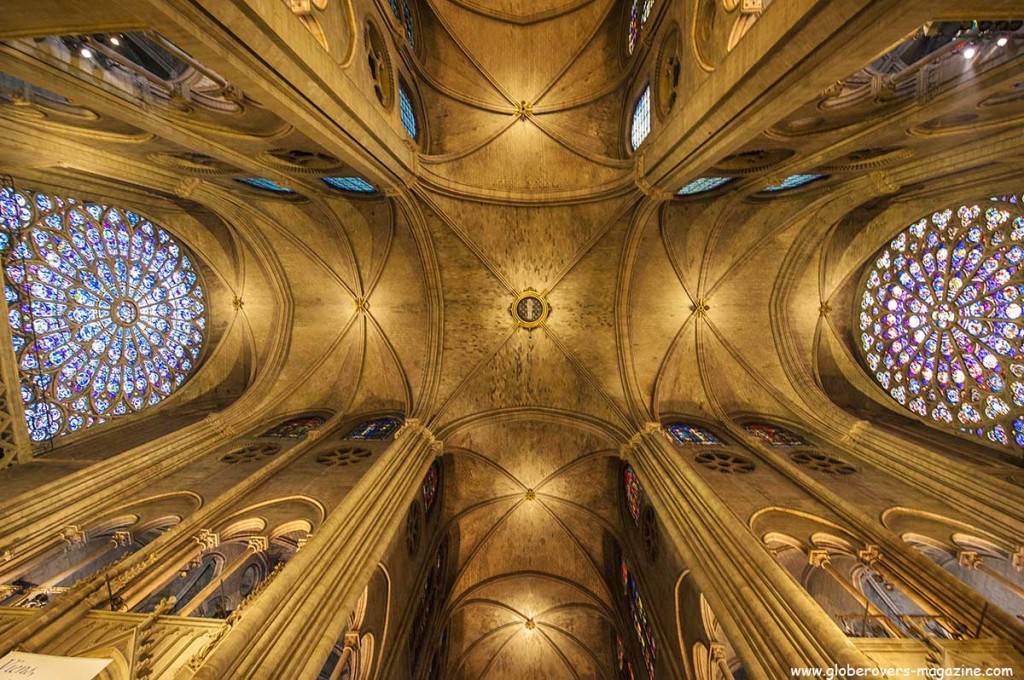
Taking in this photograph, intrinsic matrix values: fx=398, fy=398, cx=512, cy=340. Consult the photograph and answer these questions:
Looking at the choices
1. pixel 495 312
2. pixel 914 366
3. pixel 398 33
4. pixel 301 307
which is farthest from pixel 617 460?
pixel 398 33

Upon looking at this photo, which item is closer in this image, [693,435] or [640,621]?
[640,621]

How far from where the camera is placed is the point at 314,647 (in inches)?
196

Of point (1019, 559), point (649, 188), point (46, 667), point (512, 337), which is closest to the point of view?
point (46, 667)

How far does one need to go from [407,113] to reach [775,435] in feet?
46.4

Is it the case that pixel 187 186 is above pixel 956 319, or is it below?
above

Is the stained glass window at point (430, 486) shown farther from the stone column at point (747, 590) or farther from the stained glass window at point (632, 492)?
the stone column at point (747, 590)

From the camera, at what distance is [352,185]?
436 inches

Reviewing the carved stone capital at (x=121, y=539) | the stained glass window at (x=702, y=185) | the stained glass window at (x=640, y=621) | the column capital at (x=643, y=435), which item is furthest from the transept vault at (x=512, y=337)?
the stained glass window at (x=702, y=185)

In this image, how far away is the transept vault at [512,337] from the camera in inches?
193

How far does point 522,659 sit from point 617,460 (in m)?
8.24

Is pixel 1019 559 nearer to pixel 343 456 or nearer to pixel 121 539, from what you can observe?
pixel 343 456

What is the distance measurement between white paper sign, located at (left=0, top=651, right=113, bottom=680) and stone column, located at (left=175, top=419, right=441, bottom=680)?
728 mm

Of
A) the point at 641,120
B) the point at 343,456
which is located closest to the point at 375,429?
the point at 343,456

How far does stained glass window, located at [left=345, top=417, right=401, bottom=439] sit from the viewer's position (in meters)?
12.4
